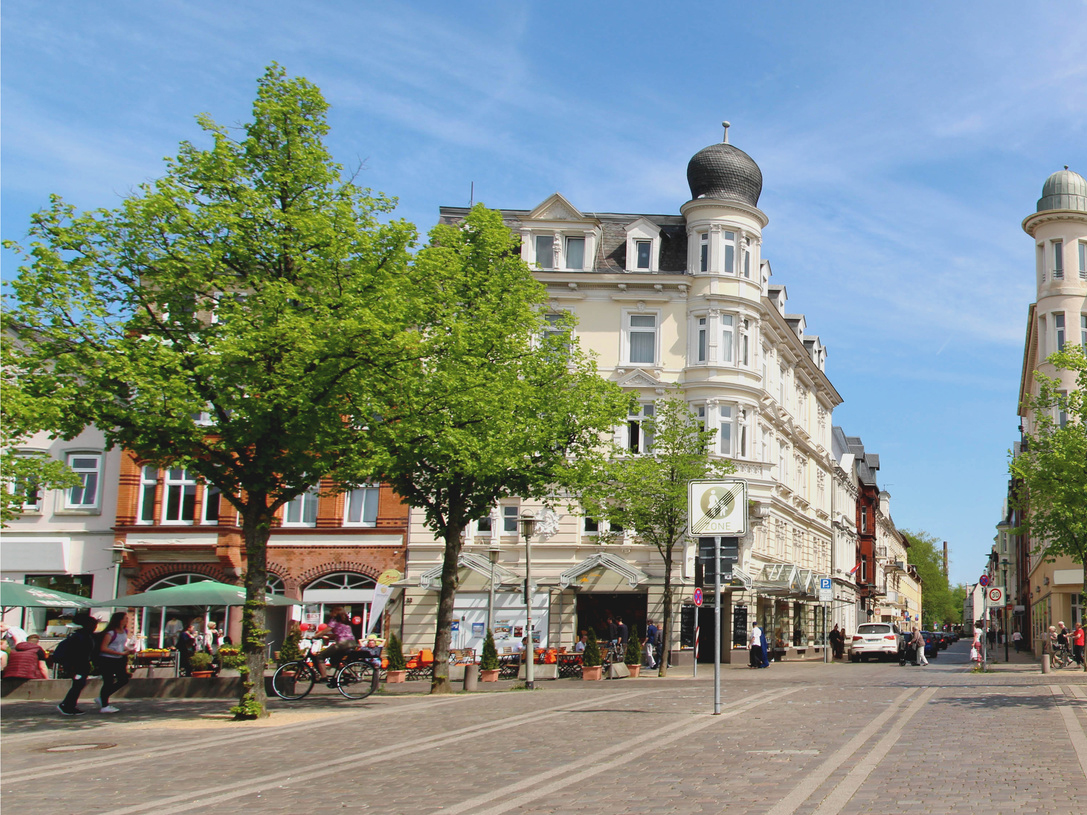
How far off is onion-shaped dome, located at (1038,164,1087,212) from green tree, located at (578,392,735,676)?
29868 millimetres

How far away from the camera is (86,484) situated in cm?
3972

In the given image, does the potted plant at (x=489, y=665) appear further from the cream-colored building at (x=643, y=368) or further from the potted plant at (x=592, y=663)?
the cream-colored building at (x=643, y=368)

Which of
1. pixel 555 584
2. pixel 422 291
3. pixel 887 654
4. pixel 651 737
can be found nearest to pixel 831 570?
pixel 887 654

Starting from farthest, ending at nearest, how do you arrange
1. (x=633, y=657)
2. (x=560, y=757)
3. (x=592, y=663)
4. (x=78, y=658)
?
(x=633, y=657) → (x=592, y=663) → (x=78, y=658) → (x=560, y=757)

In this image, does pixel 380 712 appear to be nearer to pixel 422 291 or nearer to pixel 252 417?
pixel 252 417

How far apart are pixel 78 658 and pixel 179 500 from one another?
21.2 m

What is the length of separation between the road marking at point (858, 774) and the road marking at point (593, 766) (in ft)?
7.47

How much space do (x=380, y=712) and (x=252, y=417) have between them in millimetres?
5562

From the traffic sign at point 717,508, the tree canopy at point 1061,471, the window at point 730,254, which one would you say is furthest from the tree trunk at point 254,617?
the window at point 730,254

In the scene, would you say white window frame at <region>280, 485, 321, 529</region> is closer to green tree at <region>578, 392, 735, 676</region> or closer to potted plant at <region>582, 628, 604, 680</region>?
green tree at <region>578, 392, 735, 676</region>

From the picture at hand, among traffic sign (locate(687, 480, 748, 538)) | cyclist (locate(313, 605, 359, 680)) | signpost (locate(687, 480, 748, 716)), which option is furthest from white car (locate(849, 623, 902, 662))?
traffic sign (locate(687, 480, 748, 538))

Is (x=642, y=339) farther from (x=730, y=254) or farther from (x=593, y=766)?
(x=593, y=766)

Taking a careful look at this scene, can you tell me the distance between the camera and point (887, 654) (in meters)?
47.8

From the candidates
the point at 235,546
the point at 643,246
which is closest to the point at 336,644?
the point at 235,546
